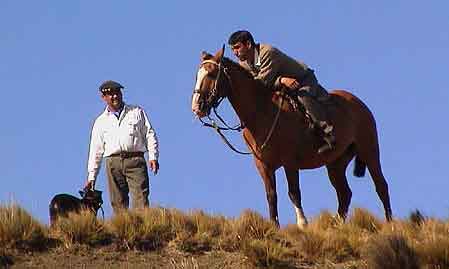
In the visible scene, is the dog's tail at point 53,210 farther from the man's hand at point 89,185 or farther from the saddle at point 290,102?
the saddle at point 290,102

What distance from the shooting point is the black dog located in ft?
54.3

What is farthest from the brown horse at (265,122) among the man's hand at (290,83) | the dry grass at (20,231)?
the dry grass at (20,231)

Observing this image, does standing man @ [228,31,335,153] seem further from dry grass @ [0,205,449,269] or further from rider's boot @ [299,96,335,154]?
dry grass @ [0,205,449,269]

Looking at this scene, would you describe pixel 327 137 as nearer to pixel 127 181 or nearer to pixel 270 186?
pixel 270 186

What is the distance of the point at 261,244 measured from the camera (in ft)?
47.4

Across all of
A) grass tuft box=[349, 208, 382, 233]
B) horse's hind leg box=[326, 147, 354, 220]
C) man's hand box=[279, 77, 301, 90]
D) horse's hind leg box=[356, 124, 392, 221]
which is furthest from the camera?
horse's hind leg box=[326, 147, 354, 220]

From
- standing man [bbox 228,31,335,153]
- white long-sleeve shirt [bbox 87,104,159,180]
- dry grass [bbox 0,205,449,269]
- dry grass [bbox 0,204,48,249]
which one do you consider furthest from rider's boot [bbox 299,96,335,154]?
dry grass [bbox 0,204,48,249]

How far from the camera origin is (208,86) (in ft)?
55.8

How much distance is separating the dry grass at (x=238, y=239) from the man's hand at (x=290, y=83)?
2.73 meters

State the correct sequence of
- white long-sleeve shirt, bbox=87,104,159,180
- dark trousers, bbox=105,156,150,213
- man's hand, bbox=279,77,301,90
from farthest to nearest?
1. man's hand, bbox=279,77,301,90
2. white long-sleeve shirt, bbox=87,104,159,180
3. dark trousers, bbox=105,156,150,213

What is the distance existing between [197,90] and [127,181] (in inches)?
77.3

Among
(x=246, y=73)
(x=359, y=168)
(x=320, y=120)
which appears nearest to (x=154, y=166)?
(x=246, y=73)

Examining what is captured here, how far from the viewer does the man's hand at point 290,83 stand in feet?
58.8

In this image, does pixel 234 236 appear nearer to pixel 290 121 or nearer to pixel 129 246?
pixel 129 246
